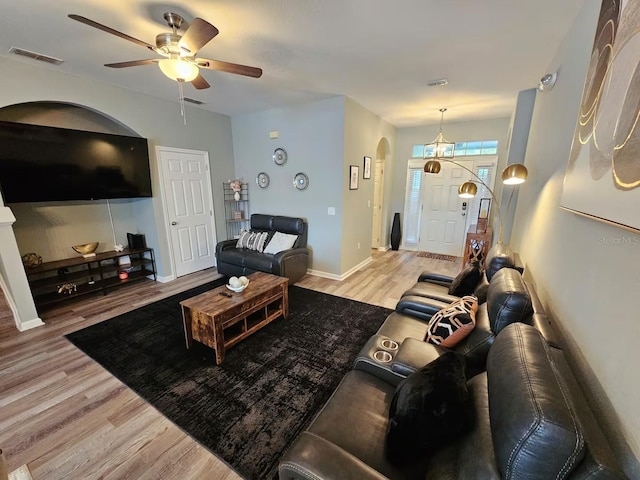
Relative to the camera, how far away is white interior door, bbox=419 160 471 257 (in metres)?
5.32

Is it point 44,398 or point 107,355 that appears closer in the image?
point 44,398

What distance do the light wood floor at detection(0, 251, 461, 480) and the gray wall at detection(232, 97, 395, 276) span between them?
2.95m

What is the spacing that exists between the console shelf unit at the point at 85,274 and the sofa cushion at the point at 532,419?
4.29 meters

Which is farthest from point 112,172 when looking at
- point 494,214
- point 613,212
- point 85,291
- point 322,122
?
point 494,214

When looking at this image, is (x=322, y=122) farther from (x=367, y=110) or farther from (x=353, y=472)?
(x=353, y=472)

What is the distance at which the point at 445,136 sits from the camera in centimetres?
524

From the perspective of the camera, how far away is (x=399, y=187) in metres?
5.92

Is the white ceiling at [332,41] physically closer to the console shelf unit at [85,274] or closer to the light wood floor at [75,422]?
the console shelf unit at [85,274]

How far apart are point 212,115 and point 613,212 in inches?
199

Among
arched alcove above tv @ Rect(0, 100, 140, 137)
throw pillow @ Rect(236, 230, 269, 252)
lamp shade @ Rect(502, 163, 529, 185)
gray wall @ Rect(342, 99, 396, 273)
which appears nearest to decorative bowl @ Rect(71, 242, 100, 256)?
arched alcove above tv @ Rect(0, 100, 140, 137)

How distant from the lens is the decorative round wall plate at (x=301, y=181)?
4211 mm

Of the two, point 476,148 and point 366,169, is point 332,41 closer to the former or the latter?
point 366,169

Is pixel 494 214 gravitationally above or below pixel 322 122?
below

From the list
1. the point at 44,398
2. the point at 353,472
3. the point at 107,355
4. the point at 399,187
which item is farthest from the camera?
the point at 399,187
